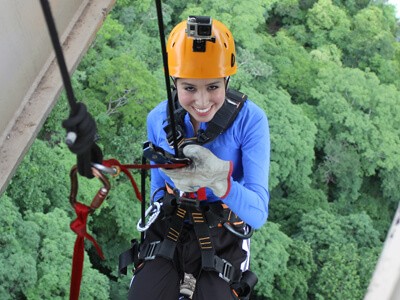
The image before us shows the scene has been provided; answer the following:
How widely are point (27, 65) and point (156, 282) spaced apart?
977mm

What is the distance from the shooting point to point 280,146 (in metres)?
19.8

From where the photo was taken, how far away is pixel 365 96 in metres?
23.1

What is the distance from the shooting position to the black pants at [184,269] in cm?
252

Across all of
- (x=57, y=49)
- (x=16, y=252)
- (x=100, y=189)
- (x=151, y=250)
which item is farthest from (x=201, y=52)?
(x=16, y=252)

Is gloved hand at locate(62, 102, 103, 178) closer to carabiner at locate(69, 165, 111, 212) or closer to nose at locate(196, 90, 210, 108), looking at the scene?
carabiner at locate(69, 165, 111, 212)

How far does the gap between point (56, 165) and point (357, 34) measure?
16.4 metres

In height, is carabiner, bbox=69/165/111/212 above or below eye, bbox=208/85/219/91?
above

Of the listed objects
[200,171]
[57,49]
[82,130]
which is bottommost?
[200,171]

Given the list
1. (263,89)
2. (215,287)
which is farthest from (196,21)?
(263,89)

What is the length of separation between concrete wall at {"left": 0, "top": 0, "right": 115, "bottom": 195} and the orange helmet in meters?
0.43

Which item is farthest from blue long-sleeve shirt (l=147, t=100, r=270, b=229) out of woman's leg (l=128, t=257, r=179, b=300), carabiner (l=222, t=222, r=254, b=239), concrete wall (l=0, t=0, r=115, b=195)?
concrete wall (l=0, t=0, r=115, b=195)

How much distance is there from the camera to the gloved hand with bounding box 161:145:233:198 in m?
2.08

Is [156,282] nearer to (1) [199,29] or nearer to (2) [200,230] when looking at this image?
(2) [200,230]

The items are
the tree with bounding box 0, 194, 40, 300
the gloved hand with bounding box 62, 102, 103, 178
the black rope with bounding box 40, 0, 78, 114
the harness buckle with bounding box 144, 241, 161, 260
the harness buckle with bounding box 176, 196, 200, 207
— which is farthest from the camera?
the tree with bounding box 0, 194, 40, 300
